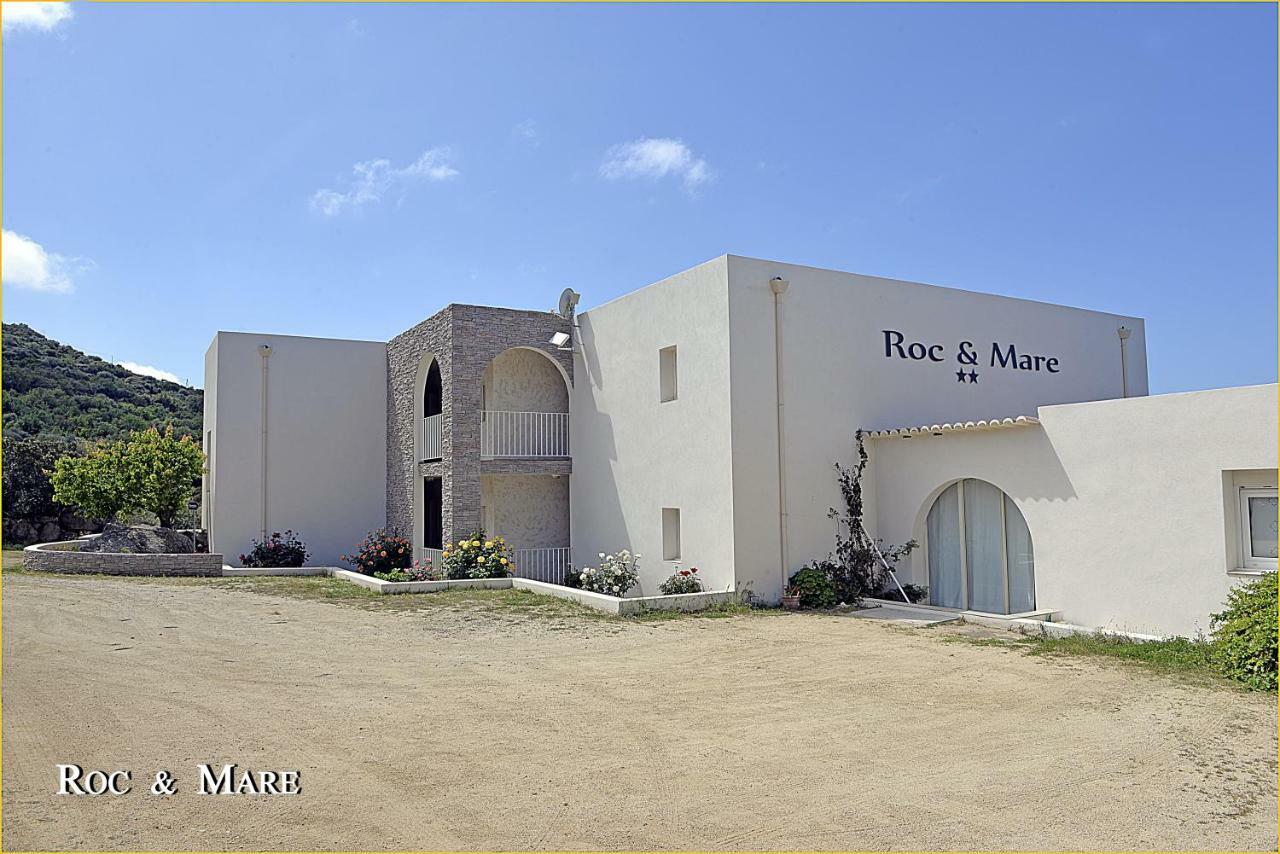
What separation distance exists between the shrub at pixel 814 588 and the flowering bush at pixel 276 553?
1159 cm

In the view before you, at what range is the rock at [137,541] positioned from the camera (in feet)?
60.2

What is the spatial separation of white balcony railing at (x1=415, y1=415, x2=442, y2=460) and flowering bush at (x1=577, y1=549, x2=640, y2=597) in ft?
15.0

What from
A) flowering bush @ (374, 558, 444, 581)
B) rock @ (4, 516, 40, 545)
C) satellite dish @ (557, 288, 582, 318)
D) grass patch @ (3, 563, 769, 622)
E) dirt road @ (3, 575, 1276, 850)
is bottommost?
dirt road @ (3, 575, 1276, 850)

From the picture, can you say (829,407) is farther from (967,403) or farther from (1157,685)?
(1157,685)

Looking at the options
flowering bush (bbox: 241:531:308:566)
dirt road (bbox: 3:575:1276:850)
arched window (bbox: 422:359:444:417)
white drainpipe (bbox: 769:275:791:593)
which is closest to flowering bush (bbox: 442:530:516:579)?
arched window (bbox: 422:359:444:417)

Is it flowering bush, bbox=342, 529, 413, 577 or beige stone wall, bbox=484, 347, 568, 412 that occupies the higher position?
beige stone wall, bbox=484, 347, 568, 412

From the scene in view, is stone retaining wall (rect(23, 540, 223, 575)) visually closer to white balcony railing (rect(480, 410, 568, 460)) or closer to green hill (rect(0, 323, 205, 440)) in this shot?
white balcony railing (rect(480, 410, 568, 460))

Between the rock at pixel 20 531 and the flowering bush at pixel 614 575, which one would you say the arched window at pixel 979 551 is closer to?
the flowering bush at pixel 614 575

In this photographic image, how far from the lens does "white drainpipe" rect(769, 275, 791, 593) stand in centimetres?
1347

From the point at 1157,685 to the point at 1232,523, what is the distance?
2.81 m

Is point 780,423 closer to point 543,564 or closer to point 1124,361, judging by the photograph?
point 543,564

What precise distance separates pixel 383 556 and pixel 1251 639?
15.1 metres

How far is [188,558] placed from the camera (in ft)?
57.8

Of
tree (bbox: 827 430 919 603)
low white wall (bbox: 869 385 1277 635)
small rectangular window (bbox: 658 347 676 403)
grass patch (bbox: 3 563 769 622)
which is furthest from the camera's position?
small rectangular window (bbox: 658 347 676 403)
